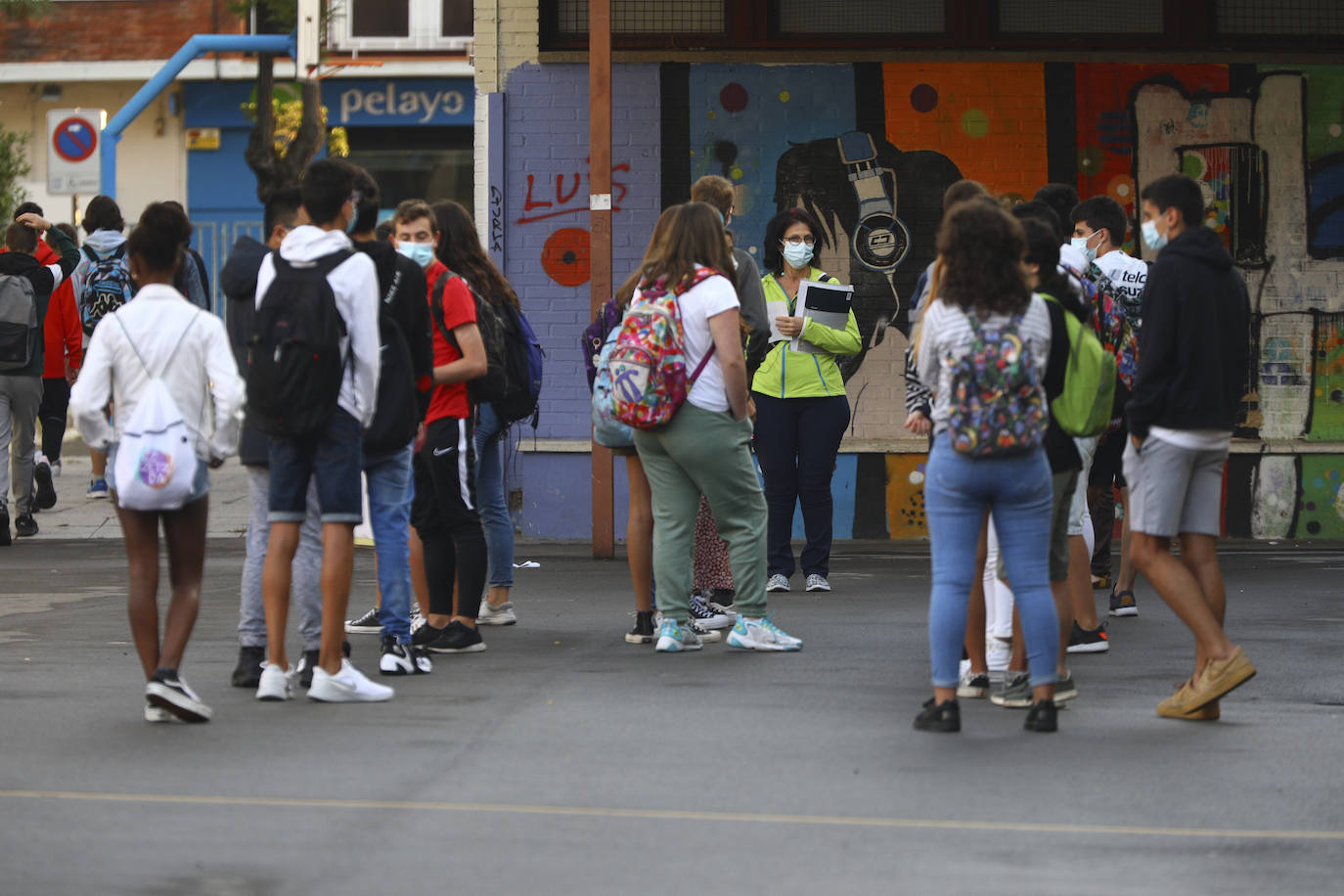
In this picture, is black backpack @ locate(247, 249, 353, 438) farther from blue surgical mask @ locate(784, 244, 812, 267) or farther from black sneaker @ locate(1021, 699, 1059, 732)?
blue surgical mask @ locate(784, 244, 812, 267)

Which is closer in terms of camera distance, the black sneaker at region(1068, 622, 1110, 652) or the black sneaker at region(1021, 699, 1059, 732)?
the black sneaker at region(1021, 699, 1059, 732)

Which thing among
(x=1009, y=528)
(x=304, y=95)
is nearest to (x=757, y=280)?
(x=1009, y=528)

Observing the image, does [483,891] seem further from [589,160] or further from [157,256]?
[589,160]

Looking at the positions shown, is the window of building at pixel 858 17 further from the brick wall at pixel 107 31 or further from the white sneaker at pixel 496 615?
the brick wall at pixel 107 31

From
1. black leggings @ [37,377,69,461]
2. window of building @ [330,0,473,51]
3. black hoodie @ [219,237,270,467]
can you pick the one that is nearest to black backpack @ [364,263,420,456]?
black hoodie @ [219,237,270,467]

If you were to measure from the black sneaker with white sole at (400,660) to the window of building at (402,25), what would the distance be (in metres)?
21.8

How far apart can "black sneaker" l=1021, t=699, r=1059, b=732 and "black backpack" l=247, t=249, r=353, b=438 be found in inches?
99.4

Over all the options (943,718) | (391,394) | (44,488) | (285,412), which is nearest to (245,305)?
(391,394)

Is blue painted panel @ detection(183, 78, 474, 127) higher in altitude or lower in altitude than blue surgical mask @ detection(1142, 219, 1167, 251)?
higher

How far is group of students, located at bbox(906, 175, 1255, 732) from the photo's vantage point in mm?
5852

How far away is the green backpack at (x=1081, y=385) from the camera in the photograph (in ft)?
20.2

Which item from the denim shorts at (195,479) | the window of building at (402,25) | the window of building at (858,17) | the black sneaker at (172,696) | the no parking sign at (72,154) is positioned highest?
the window of building at (402,25)

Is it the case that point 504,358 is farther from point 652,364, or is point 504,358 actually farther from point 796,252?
point 796,252

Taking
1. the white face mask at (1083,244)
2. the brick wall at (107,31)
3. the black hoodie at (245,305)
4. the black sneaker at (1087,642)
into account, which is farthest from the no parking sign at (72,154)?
the brick wall at (107,31)
